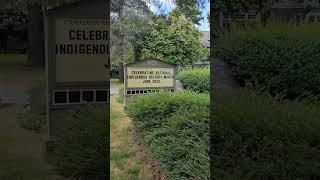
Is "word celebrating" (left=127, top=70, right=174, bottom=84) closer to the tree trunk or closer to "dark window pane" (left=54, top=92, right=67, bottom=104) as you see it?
"dark window pane" (left=54, top=92, right=67, bottom=104)

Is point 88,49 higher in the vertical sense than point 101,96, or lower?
higher

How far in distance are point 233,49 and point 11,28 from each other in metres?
1.95

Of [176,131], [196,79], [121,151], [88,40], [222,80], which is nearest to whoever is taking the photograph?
[196,79]

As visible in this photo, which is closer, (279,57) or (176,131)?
(176,131)

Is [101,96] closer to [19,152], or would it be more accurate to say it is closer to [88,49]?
[88,49]

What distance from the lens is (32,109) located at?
5.46 meters

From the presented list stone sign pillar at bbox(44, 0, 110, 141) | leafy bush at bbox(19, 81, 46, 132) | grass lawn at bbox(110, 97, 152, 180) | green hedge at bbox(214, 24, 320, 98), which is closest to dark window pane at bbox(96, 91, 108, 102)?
stone sign pillar at bbox(44, 0, 110, 141)

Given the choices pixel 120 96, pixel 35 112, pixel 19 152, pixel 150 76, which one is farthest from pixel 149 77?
pixel 19 152

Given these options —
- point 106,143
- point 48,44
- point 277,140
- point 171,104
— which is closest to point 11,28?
point 48,44

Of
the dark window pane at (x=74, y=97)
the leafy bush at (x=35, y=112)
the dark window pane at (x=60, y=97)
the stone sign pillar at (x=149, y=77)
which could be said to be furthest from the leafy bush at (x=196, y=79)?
the leafy bush at (x=35, y=112)

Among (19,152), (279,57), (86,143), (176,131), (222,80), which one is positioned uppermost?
(279,57)

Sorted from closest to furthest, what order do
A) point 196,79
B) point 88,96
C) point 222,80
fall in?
point 196,79, point 88,96, point 222,80

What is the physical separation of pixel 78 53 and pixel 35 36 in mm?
559

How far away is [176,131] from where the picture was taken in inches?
179
